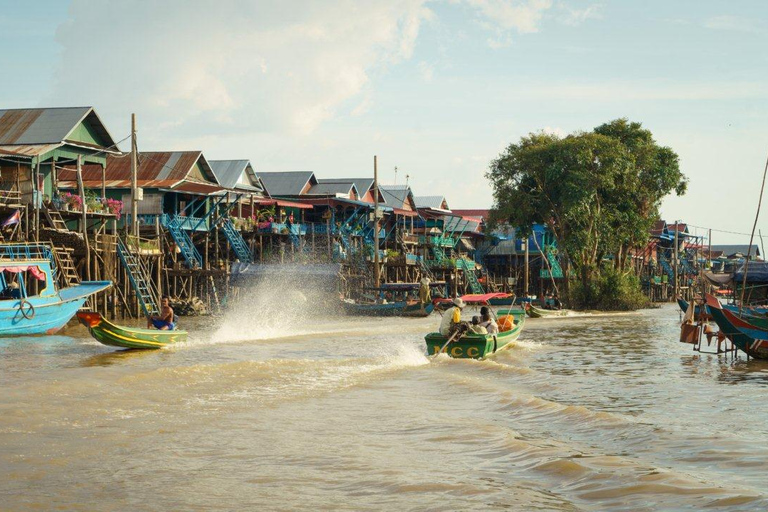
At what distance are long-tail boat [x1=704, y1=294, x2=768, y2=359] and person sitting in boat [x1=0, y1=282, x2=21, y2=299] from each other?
19.4m

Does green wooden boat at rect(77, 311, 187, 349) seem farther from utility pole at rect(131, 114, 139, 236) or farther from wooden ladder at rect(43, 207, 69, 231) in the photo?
wooden ladder at rect(43, 207, 69, 231)

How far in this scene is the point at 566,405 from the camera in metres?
14.8

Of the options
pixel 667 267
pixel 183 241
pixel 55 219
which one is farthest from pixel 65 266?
pixel 667 267

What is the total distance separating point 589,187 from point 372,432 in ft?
125

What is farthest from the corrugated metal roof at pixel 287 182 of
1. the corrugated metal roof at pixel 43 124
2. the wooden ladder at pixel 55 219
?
the wooden ladder at pixel 55 219

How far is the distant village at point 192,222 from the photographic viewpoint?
34125mm

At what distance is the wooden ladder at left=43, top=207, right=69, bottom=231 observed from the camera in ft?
107

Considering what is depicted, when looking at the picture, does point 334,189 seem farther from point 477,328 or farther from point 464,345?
point 464,345

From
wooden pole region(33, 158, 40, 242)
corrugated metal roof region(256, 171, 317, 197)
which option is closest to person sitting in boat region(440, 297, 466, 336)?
wooden pole region(33, 158, 40, 242)

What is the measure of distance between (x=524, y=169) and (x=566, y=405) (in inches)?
1414

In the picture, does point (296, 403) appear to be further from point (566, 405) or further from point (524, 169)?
point (524, 169)

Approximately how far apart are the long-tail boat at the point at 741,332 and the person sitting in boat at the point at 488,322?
212 inches

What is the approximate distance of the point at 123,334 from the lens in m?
21.6

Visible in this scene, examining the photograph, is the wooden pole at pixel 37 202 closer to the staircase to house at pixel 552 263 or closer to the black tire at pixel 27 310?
the black tire at pixel 27 310
